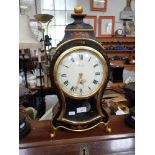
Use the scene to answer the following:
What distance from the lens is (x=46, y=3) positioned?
3062 millimetres

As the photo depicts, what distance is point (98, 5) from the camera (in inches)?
124

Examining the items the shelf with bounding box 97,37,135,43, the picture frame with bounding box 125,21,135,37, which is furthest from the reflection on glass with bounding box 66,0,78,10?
the picture frame with bounding box 125,21,135,37

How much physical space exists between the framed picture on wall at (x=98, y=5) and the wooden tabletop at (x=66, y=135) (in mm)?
2793

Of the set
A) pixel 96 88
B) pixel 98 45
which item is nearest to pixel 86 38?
pixel 98 45

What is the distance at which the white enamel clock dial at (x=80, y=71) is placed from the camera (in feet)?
1.80

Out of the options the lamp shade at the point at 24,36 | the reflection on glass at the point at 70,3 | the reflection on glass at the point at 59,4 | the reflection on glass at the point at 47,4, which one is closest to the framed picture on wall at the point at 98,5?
the reflection on glass at the point at 70,3

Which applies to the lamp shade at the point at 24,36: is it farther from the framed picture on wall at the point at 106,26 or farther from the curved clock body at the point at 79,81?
the framed picture on wall at the point at 106,26

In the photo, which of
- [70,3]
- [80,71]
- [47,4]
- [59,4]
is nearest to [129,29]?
[70,3]

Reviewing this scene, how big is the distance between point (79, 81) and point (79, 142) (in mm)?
178

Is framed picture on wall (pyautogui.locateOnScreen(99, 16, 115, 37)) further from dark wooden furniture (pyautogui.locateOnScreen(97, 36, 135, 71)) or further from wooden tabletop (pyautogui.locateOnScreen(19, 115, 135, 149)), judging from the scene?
wooden tabletop (pyautogui.locateOnScreen(19, 115, 135, 149))

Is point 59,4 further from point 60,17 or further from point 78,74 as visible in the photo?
point 78,74

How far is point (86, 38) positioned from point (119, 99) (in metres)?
0.70

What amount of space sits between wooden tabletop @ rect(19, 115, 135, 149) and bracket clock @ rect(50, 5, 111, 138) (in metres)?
0.02

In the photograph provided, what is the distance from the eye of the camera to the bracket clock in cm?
55
